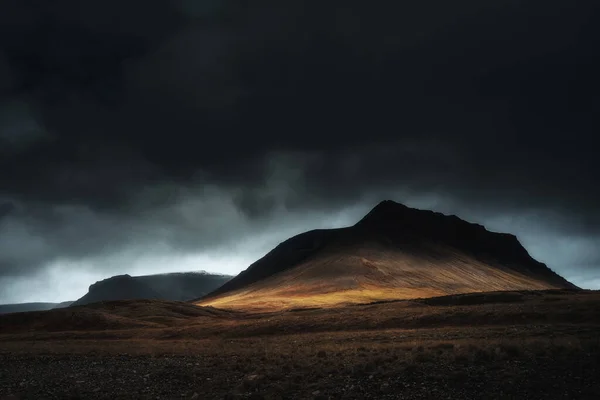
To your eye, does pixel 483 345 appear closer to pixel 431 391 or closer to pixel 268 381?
pixel 431 391

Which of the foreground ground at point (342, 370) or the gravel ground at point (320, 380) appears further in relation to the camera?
the foreground ground at point (342, 370)

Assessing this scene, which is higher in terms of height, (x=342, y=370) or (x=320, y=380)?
(x=342, y=370)

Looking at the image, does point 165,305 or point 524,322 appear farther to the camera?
point 165,305

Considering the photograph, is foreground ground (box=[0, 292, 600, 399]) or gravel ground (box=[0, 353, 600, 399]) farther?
foreground ground (box=[0, 292, 600, 399])

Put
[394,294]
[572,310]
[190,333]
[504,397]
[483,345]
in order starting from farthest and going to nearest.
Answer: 1. [394,294]
2. [190,333]
3. [572,310]
4. [483,345]
5. [504,397]

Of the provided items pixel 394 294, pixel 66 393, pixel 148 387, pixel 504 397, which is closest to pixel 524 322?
pixel 504 397

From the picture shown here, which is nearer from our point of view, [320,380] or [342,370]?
[320,380]

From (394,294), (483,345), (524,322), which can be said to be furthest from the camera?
(394,294)

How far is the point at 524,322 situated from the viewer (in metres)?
37.8

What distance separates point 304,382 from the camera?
734 inches

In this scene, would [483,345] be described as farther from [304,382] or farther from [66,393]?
[66,393]

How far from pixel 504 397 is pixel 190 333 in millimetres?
43101

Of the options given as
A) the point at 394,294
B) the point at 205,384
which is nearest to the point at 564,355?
the point at 205,384

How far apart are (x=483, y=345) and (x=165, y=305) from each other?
83.5 m
